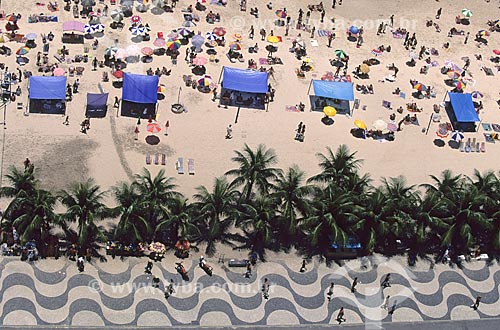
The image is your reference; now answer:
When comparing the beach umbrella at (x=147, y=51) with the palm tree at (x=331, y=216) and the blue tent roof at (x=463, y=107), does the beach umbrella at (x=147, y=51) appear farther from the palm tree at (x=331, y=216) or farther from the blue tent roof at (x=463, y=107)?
the blue tent roof at (x=463, y=107)

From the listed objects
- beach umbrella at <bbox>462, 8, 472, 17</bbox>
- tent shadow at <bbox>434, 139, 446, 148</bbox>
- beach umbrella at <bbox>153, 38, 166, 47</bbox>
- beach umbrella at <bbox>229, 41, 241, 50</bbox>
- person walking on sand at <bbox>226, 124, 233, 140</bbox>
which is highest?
beach umbrella at <bbox>462, 8, 472, 17</bbox>

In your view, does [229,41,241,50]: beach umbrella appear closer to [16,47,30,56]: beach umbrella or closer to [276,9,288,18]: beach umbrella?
[276,9,288,18]: beach umbrella

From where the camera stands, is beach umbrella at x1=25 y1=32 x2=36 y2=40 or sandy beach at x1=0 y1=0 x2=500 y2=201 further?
beach umbrella at x1=25 y1=32 x2=36 y2=40

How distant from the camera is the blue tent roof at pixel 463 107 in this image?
210 ft

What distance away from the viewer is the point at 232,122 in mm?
61406

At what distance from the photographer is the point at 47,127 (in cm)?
5825

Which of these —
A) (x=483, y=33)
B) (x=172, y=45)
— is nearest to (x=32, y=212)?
(x=172, y=45)

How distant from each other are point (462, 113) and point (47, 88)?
1551 inches

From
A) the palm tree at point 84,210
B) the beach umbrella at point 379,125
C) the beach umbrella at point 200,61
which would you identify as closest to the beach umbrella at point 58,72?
the beach umbrella at point 200,61

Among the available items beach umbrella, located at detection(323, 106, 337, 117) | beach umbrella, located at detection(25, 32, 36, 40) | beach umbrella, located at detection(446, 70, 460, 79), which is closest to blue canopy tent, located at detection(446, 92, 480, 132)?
beach umbrella, located at detection(446, 70, 460, 79)

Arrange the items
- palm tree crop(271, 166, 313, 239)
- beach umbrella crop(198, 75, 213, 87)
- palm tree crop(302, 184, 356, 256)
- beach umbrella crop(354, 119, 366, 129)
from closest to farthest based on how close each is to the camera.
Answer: palm tree crop(302, 184, 356, 256) < palm tree crop(271, 166, 313, 239) < beach umbrella crop(354, 119, 366, 129) < beach umbrella crop(198, 75, 213, 87)

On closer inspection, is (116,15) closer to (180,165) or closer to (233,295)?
(180,165)

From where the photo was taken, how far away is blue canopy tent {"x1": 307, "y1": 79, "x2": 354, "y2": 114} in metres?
64.1

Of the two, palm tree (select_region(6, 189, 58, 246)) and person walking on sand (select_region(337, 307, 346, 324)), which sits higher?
palm tree (select_region(6, 189, 58, 246))
